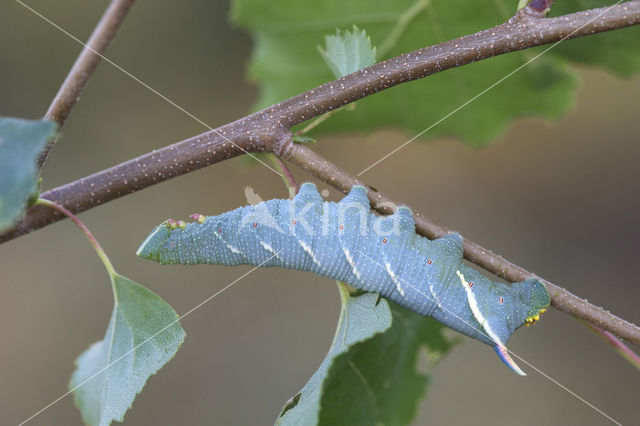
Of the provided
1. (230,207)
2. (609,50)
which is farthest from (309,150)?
(230,207)

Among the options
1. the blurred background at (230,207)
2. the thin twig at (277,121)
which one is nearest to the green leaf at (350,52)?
the thin twig at (277,121)

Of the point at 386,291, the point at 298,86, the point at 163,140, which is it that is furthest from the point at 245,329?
the point at 386,291

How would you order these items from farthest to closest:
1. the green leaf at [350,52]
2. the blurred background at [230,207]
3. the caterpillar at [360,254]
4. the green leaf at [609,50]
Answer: the blurred background at [230,207]
the green leaf at [609,50]
the caterpillar at [360,254]
the green leaf at [350,52]

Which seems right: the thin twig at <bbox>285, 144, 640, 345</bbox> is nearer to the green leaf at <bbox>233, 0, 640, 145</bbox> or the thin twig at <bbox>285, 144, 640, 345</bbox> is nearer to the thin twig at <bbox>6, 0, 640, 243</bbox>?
the thin twig at <bbox>6, 0, 640, 243</bbox>

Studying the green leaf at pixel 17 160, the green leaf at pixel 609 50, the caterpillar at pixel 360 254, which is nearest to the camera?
the green leaf at pixel 17 160

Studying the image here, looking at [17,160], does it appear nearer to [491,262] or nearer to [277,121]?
[277,121]

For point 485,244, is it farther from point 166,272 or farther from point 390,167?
point 166,272

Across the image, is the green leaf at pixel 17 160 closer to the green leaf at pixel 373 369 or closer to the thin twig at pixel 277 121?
the thin twig at pixel 277 121

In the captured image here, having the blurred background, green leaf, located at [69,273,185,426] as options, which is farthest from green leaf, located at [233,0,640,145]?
the blurred background
